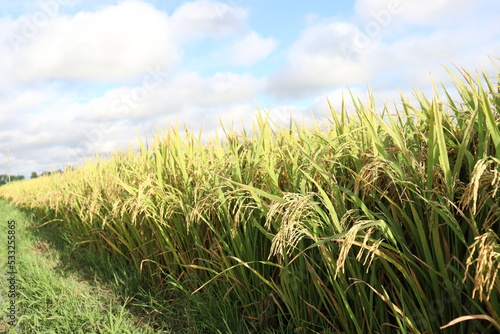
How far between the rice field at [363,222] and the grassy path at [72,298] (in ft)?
1.35

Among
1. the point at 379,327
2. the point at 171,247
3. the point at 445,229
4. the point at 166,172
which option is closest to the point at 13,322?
the point at 171,247

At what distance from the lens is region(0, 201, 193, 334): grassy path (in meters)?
2.71

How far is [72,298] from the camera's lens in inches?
122

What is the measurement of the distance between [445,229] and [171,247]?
1876mm

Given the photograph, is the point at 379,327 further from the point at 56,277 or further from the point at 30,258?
the point at 30,258

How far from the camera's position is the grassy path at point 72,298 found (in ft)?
8.89

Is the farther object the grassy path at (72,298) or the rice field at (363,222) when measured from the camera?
the grassy path at (72,298)

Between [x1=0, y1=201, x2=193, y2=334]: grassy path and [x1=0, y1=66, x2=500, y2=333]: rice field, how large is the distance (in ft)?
1.35

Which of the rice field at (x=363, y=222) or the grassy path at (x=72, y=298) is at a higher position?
the rice field at (x=363, y=222)

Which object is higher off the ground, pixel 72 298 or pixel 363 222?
pixel 363 222

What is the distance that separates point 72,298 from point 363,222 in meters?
2.62

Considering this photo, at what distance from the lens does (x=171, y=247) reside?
9.32 feet

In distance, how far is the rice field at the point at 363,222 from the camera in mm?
1368

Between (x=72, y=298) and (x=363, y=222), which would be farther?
(x=72, y=298)
